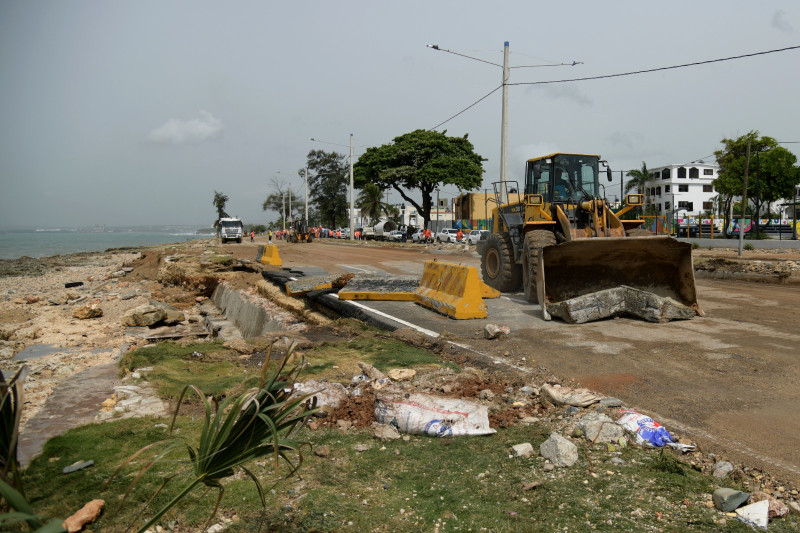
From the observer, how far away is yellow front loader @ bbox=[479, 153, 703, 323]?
900 cm

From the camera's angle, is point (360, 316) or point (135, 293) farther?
point (135, 293)

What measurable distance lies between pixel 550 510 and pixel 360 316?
6623mm

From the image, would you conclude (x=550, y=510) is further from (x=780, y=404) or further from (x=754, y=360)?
(x=754, y=360)

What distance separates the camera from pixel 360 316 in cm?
974

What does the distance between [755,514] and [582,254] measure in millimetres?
6884

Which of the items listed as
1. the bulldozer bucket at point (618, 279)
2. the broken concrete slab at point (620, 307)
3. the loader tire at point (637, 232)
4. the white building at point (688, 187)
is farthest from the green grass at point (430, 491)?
the white building at point (688, 187)

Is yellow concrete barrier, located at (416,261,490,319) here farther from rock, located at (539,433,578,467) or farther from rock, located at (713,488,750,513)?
rock, located at (713,488,750,513)

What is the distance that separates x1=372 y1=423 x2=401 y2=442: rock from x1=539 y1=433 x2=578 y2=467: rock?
1.11m

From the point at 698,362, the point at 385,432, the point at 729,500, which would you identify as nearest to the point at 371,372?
the point at 385,432

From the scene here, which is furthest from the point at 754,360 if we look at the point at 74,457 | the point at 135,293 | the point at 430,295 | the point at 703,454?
the point at 135,293

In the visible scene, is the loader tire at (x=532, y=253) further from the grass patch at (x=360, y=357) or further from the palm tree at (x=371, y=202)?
the palm tree at (x=371, y=202)

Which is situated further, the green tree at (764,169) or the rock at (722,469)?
the green tree at (764,169)

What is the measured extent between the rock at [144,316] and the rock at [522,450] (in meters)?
10.9

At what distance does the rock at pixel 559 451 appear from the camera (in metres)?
3.92
